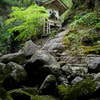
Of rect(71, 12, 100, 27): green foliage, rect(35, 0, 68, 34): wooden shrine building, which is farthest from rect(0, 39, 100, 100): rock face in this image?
rect(35, 0, 68, 34): wooden shrine building

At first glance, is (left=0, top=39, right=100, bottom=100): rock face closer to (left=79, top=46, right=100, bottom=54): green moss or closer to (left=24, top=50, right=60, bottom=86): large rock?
(left=24, top=50, right=60, bottom=86): large rock

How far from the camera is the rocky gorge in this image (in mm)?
2775

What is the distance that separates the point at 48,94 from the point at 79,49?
14.6ft

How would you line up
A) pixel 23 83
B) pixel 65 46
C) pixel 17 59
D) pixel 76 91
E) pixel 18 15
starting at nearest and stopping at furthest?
pixel 76 91 < pixel 23 83 < pixel 17 59 < pixel 65 46 < pixel 18 15

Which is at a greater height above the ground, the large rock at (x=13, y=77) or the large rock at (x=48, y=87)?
the large rock at (x=13, y=77)

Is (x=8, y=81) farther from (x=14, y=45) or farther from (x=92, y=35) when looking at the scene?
(x=14, y=45)

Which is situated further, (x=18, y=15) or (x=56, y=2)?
(x=56, y=2)

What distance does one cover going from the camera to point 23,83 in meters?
4.64

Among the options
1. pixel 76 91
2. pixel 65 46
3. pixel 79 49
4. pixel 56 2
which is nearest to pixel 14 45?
pixel 56 2

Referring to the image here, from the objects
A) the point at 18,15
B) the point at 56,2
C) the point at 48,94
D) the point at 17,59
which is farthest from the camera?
the point at 56,2

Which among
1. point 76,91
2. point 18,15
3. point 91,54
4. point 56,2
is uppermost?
point 56,2

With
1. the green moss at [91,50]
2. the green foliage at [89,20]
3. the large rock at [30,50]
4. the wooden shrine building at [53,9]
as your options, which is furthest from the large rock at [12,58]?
the wooden shrine building at [53,9]

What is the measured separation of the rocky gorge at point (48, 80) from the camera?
2775mm

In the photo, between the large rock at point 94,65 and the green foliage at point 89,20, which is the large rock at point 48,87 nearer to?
the large rock at point 94,65
